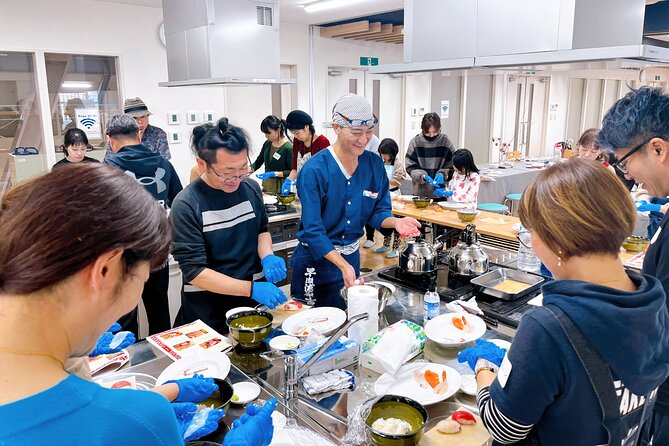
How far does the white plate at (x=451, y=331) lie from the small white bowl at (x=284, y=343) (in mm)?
477

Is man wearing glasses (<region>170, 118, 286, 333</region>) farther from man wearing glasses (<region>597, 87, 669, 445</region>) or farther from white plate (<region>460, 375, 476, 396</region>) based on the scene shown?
man wearing glasses (<region>597, 87, 669, 445</region>)

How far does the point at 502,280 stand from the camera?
2199 millimetres

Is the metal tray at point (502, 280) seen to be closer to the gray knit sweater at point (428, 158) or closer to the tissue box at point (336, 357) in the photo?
the tissue box at point (336, 357)

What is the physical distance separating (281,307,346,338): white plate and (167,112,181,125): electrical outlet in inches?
181

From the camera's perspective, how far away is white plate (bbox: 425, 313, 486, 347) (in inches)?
65.6

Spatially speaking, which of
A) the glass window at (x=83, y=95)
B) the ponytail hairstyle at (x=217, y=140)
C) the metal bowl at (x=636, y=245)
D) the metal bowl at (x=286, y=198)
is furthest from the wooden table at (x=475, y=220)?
the glass window at (x=83, y=95)

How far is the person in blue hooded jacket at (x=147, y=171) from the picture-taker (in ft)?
10.1

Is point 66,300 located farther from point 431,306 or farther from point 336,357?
point 431,306

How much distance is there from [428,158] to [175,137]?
3.13 m

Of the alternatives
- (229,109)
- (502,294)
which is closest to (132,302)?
(502,294)

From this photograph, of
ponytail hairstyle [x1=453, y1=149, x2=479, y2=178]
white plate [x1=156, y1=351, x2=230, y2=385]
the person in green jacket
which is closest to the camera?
white plate [x1=156, y1=351, x2=230, y2=385]

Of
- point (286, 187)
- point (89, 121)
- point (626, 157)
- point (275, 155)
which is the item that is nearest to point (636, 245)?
point (626, 157)

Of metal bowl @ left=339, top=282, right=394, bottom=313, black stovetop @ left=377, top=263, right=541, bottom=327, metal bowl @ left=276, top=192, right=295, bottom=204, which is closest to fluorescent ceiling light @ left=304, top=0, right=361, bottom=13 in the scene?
metal bowl @ left=276, top=192, right=295, bottom=204

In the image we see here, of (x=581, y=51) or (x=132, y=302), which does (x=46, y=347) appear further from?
(x=581, y=51)
